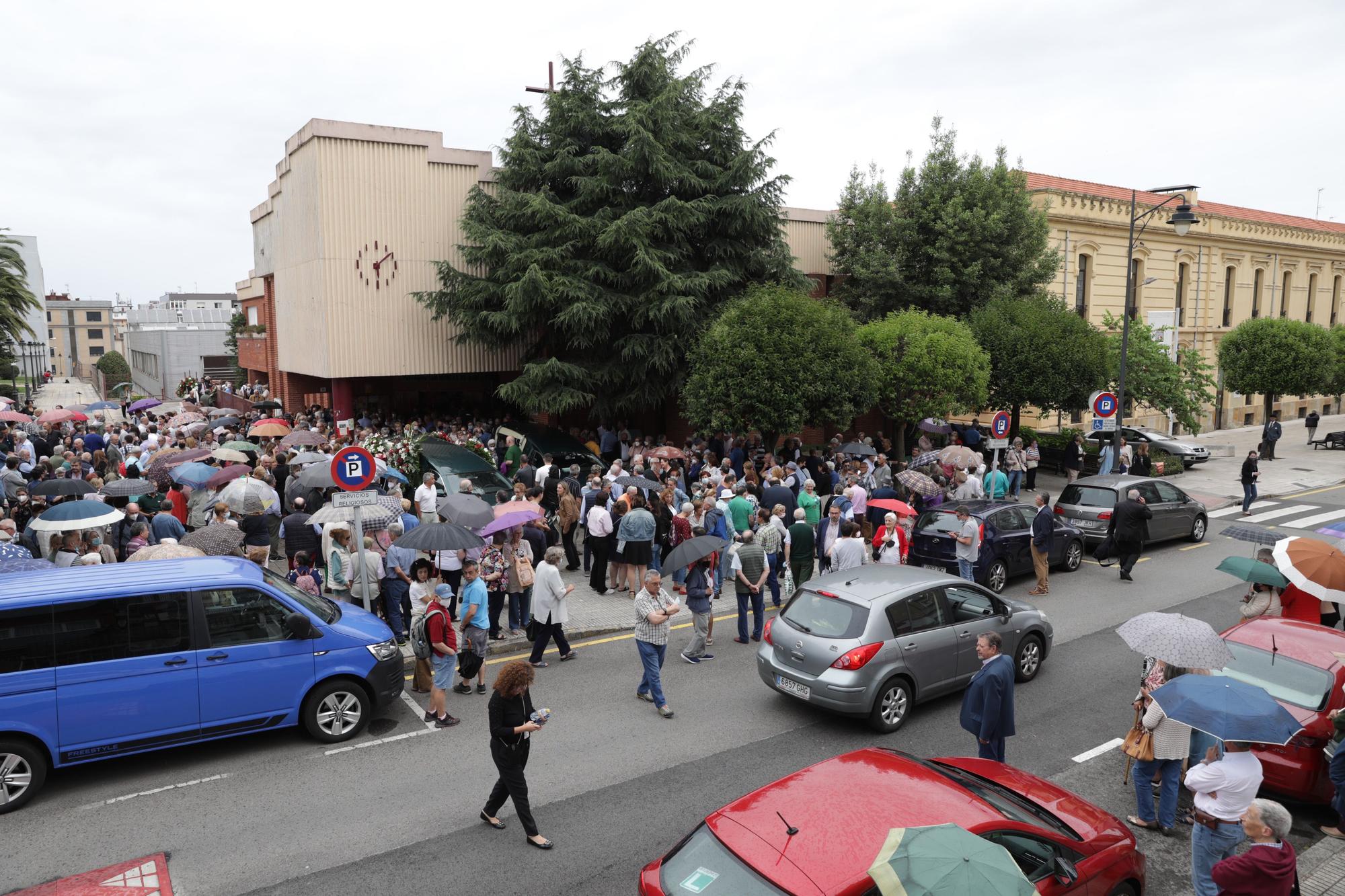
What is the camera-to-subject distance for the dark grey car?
55.9ft

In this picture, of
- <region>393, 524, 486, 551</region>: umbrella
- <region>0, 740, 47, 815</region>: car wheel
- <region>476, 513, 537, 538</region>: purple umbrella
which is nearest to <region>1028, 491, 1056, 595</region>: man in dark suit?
<region>476, 513, 537, 538</region>: purple umbrella

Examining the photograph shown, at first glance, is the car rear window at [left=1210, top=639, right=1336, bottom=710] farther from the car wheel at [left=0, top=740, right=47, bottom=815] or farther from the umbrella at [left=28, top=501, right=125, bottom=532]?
the umbrella at [left=28, top=501, right=125, bottom=532]

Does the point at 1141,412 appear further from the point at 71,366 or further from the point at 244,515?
the point at 71,366

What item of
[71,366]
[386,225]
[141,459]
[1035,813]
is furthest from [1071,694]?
[71,366]

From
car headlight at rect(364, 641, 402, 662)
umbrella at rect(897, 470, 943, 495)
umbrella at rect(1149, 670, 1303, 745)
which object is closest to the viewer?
umbrella at rect(1149, 670, 1303, 745)

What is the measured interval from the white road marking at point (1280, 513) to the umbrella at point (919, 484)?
1046 cm

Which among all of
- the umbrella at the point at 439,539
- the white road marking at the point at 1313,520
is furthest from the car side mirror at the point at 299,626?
the white road marking at the point at 1313,520

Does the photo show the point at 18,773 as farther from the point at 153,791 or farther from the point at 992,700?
the point at 992,700

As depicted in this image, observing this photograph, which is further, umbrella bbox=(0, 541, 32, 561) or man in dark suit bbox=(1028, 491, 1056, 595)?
man in dark suit bbox=(1028, 491, 1056, 595)

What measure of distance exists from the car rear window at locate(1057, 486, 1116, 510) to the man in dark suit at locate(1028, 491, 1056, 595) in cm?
326

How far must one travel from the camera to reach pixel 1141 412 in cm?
3903

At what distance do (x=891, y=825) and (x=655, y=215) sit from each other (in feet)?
61.9

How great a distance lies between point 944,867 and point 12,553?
35.4ft

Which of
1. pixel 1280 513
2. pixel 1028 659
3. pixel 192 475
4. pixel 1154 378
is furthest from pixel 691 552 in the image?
pixel 1154 378
